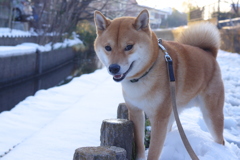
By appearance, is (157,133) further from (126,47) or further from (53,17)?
(53,17)

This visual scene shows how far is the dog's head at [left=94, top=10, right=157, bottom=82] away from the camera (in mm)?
2525

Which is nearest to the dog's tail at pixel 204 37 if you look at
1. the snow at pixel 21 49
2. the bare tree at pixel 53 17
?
the snow at pixel 21 49

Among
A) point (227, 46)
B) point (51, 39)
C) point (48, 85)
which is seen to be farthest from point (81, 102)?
point (51, 39)

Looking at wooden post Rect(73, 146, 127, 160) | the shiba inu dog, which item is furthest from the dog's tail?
wooden post Rect(73, 146, 127, 160)

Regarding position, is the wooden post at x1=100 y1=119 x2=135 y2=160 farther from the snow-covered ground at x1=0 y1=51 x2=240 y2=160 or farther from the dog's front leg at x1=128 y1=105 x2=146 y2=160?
the snow-covered ground at x1=0 y1=51 x2=240 y2=160

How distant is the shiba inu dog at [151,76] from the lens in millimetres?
2598

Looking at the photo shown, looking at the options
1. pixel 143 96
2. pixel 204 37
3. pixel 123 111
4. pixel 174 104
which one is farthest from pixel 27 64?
pixel 174 104

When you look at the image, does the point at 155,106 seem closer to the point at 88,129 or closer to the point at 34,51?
the point at 88,129

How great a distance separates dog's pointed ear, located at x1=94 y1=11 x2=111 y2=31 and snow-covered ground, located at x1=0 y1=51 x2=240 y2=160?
1.42m

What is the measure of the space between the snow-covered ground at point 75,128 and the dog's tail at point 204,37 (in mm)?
969

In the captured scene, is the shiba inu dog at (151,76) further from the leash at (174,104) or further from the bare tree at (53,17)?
the bare tree at (53,17)

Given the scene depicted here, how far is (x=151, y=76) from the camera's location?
262 centimetres

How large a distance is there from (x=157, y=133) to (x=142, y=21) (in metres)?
1.01

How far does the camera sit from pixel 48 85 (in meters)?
12.2
